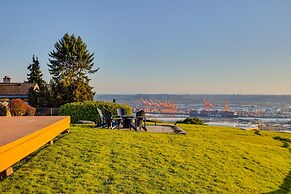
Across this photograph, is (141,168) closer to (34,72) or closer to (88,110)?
(88,110)

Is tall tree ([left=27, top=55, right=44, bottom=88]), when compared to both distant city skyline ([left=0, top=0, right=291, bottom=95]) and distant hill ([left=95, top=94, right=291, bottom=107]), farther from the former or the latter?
distant hill ([left=95, top=94, right=291, bottom=107])

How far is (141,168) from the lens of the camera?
6441mm

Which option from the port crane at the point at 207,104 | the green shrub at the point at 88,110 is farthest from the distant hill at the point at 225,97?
the green shrub at the point at 88,110

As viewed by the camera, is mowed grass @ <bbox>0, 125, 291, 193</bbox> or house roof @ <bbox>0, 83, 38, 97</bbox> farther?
house roof @ <bbox>0, 83, 38, 97</bbox>

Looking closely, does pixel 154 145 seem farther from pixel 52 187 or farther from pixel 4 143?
pixel 4 143

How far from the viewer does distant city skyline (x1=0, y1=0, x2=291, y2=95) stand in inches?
791

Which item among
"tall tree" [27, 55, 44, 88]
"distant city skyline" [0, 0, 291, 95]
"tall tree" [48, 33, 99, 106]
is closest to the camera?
"distant city skyline" [0, 0, 291, 95]

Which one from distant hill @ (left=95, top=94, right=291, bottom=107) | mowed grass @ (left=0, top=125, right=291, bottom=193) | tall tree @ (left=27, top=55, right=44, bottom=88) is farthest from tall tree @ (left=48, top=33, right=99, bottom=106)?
mowed grass @ (left=0, top=125, right=291, bottom=193)

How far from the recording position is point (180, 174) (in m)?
6.46

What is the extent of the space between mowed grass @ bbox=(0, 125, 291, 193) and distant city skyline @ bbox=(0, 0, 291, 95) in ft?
42.6

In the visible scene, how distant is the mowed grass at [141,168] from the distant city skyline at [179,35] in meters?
13.0

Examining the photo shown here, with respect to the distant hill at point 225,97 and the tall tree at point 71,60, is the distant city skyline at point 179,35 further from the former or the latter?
the distant hill at point 225,97

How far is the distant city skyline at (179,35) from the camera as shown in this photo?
2009cm

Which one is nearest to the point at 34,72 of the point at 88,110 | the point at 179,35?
the point at 179,35
